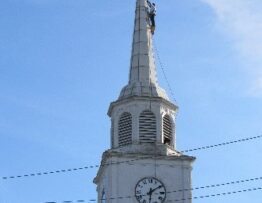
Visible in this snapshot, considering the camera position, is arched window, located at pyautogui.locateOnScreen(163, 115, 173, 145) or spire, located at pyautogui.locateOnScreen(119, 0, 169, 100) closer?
arched window, located at pyautogui.locateOnScreen(163, 115, 173, 145)

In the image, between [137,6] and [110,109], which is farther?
[137,6]

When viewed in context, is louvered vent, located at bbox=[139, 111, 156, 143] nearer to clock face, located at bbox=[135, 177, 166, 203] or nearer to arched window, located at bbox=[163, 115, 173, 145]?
arched window, located at bbox=[163, 115, 173, 145]

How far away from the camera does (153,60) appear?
76688mm

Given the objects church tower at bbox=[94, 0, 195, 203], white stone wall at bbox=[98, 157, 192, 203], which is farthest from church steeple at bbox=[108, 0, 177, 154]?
white stone wall at bbox=[98, 157, 192, 203]

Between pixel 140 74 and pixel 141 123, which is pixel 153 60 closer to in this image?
pixel 140 74

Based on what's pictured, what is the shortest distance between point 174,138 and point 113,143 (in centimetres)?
419

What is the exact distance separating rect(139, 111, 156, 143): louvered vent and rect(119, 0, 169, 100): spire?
1761mm

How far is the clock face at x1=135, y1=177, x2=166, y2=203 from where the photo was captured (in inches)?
2746

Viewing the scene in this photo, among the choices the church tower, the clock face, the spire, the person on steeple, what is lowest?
the clock face

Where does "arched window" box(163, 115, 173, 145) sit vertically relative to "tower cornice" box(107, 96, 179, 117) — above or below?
below

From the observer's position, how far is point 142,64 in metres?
76.2

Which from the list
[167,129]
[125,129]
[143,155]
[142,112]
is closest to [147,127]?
[142,112]

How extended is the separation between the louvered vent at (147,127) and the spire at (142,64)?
1761 mm

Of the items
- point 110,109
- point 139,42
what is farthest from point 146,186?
point 139,42
